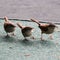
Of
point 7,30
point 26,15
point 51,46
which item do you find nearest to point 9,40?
point 7,30

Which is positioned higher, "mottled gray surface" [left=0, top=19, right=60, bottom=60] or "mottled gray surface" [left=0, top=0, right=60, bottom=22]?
"mottled gray surface" [left=0, top=19, right=60, bottom=60]

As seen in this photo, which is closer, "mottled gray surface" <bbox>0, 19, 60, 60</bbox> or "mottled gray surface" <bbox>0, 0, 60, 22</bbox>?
"mottled gray surface" <bbox>0, 19, 60, 60</bbox>

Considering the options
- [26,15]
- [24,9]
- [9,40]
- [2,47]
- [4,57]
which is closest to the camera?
[4,57]

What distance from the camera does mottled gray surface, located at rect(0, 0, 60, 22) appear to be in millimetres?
2832

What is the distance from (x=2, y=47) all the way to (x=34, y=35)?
0.98ft

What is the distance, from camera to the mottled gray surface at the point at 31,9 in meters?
2.83

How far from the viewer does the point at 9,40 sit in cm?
194

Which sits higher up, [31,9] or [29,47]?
[29,47]

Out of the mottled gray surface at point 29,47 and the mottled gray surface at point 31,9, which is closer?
the mottled gray surface at point 29,47

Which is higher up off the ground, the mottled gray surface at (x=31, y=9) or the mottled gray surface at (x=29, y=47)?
the mottled gray surface at (x=29, y=47)

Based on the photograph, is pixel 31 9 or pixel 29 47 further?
pixel 31 9

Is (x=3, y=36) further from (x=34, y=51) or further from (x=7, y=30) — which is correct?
(x=34, y=51)

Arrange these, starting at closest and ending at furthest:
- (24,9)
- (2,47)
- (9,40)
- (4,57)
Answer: (4,57) < (2,47) < (9,40) < (24,9)

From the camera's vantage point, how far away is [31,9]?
10.2ft
